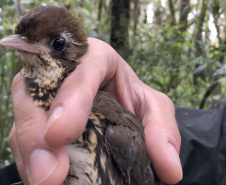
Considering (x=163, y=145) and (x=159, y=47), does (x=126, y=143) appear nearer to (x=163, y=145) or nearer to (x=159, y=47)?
(x=163, y=145)

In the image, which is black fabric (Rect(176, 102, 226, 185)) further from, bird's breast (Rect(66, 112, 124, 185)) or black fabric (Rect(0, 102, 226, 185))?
bird's breast (Rect(66, 112, 124, 185))

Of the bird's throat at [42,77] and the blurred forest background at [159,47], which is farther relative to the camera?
the blurred forest background at [159,47]

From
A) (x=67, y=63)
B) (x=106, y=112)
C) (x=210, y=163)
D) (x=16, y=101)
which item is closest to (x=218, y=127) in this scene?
(x=210, y=163)

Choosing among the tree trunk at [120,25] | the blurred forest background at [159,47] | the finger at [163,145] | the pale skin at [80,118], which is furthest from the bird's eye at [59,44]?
the tree trunk at [120,25]

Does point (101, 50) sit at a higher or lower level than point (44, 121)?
higher

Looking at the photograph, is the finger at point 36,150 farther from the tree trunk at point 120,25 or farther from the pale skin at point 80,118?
the tree trunk at point 120,25

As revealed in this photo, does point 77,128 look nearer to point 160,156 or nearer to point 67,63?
point 67,63
